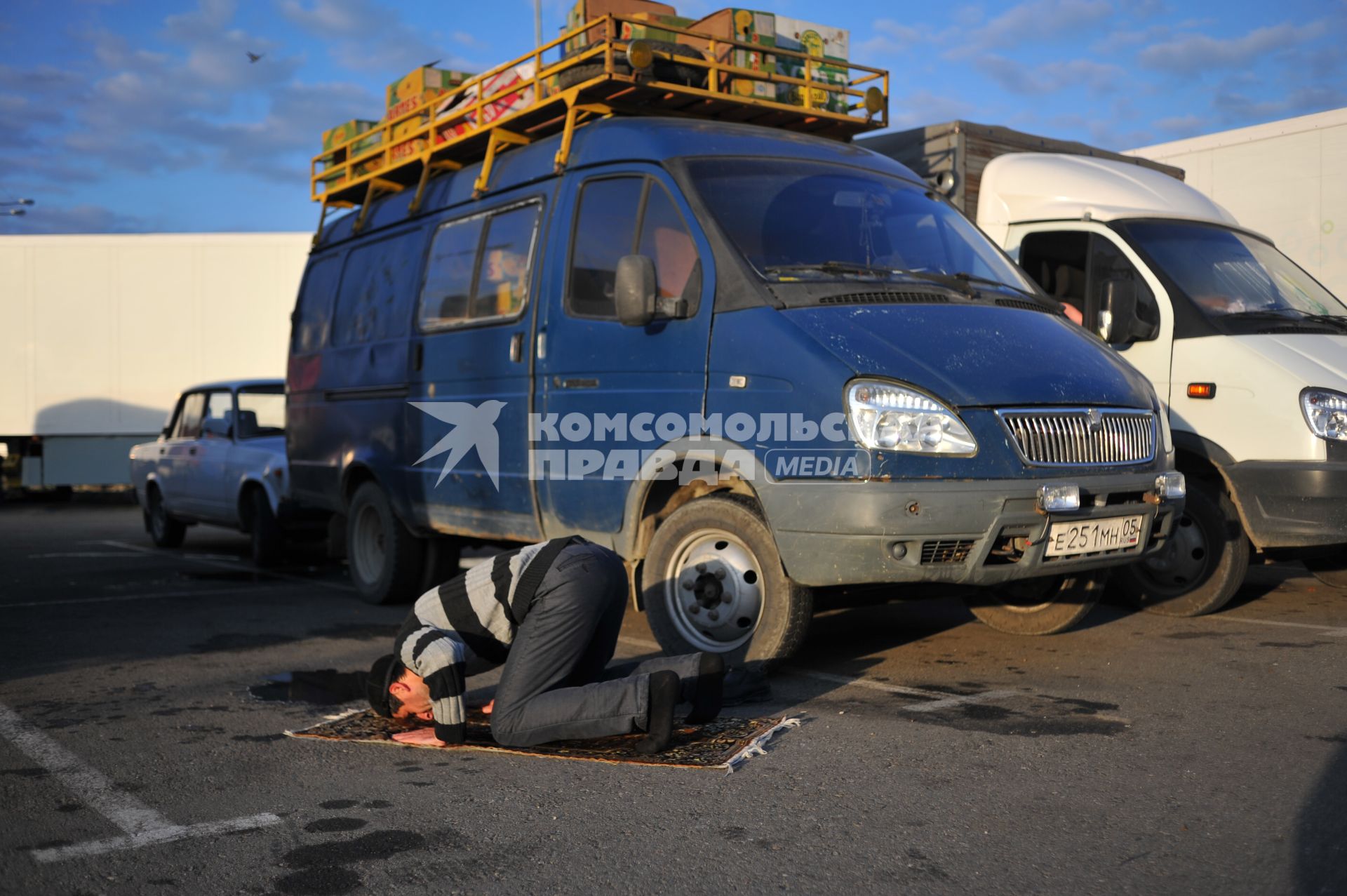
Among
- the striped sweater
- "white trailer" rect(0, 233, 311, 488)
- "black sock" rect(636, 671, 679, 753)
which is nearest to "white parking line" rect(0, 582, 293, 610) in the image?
the striped sweater

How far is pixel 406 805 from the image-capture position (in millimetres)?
3697

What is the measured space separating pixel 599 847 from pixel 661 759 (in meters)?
0.81

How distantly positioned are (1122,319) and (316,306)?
564 cm

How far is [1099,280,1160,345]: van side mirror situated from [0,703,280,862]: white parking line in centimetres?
524

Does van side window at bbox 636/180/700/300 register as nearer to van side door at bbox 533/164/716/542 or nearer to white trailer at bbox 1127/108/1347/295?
van side door at bbox 533/164/716/542

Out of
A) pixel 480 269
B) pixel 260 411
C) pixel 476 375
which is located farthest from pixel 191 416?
pixel 476 375

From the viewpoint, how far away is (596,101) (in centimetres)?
653

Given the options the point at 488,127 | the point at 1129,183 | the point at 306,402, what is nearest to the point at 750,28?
the point at 488,127

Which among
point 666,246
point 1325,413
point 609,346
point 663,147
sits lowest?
point 1325,413

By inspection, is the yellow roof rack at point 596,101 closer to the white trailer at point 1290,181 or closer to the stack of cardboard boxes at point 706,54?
the stack of cardboard boxes at point 706,54

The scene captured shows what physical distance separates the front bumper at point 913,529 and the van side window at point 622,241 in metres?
1.17

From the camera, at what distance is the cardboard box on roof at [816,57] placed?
7.18 metres

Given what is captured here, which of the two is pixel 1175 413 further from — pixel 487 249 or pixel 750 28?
pixel 487 249

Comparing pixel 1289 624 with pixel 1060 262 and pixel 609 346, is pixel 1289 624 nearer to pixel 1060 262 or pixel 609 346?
pixel 1060 262
